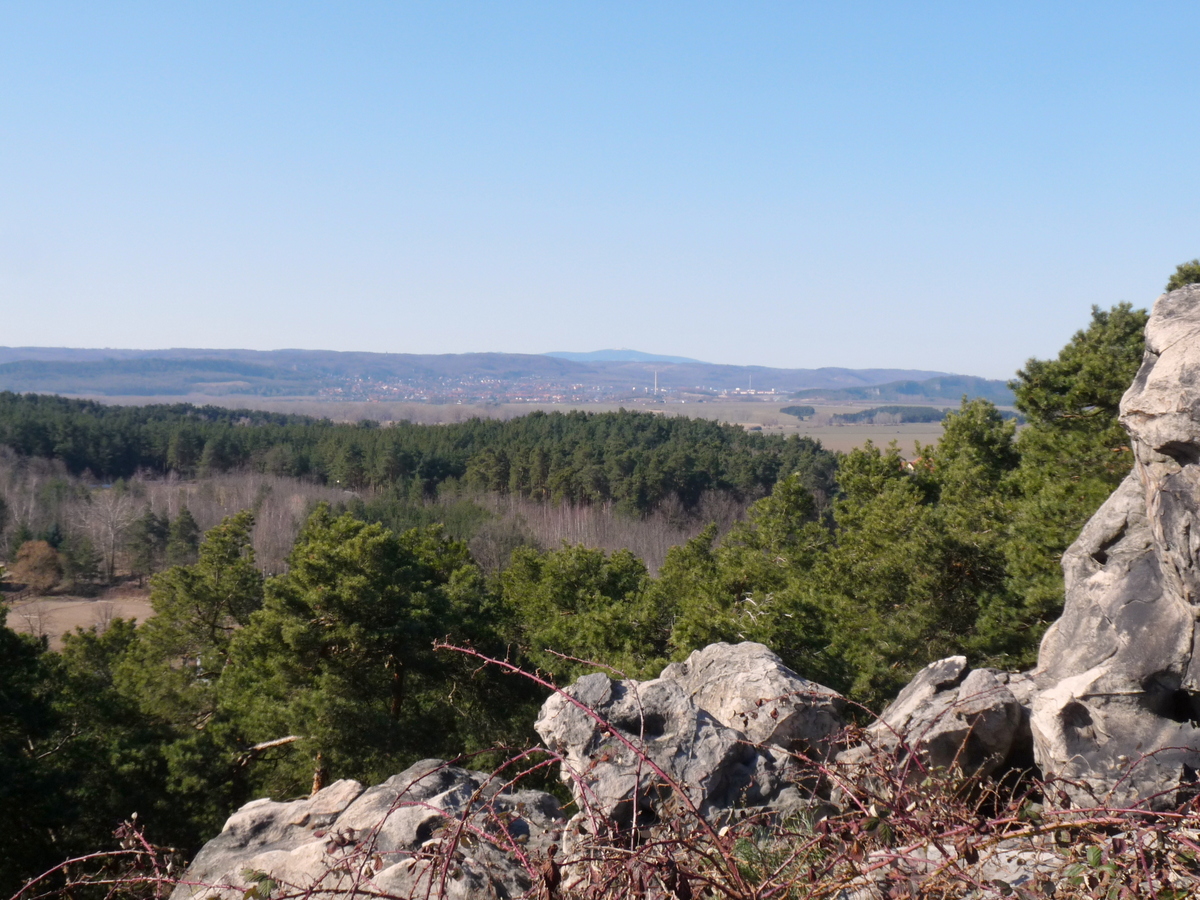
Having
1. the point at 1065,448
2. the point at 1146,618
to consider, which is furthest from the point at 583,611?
the point at 1146,618

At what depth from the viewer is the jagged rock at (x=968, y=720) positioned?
827 cm

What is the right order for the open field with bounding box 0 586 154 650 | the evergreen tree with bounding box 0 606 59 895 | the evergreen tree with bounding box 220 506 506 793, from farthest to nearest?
the open field with bounding box 0 586 154 650, the evergreen tree with bounding box 220 506 506 793, the evergreen tree with bounding box 0 606 59 895

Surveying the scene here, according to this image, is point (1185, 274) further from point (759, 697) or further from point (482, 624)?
point (482, 624)

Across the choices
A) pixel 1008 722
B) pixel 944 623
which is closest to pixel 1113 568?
pixel 1008 722

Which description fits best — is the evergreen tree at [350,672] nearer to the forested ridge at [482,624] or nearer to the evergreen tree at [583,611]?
the forested ridge at [482,624]

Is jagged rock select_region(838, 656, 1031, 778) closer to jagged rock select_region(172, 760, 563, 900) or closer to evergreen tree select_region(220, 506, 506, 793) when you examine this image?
jagged rock select_region(172, 760, 563, 900)

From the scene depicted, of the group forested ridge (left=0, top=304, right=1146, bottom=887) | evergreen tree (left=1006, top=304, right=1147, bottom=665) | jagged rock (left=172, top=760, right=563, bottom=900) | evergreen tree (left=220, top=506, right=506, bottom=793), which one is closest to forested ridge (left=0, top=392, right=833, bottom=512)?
forested ridge (left=0, top=304, right=1146, bottom=887)

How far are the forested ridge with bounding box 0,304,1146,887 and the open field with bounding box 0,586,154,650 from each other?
99.2 feet

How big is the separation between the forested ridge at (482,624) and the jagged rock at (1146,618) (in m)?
4.89

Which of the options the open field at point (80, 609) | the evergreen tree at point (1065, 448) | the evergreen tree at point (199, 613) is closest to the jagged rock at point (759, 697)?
the evergreen tree at point (1065, 448)

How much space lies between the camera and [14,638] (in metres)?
13.2

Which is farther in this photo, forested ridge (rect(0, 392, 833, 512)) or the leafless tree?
forested ridge (rect(0, 392, 833, 512))

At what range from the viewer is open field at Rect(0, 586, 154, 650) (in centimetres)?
4676

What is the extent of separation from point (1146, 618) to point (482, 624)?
15.0 metres
